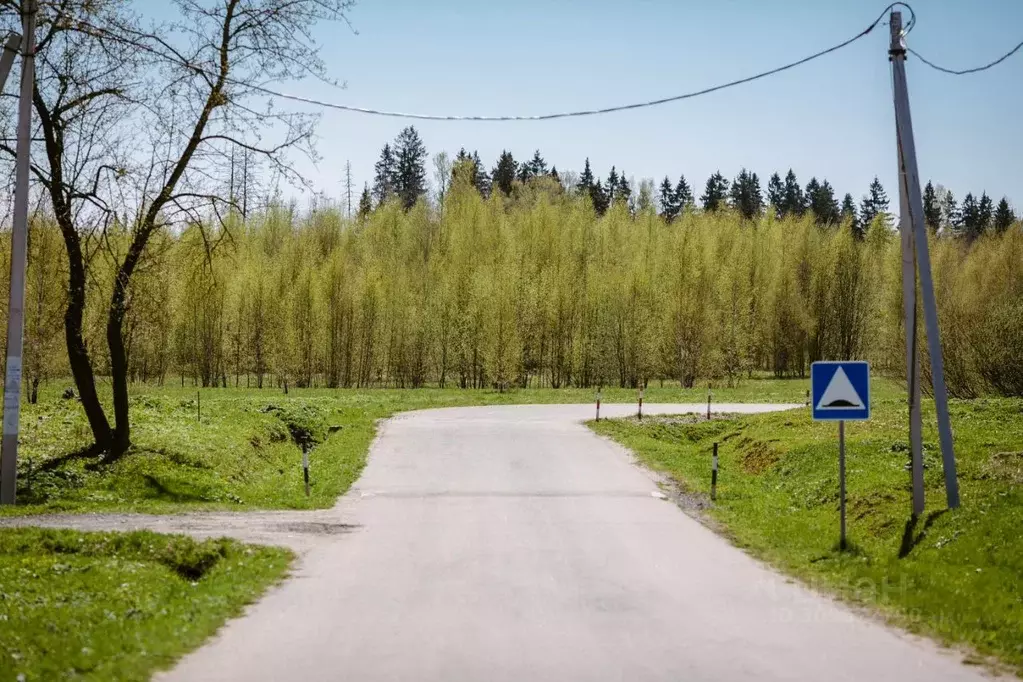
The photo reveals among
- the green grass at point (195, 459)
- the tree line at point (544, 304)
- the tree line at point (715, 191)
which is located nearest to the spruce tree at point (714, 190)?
the tree line at point (715, 191)

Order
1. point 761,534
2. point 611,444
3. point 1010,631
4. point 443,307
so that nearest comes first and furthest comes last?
1. point 1010,631
2. point 761,534
3. point 611,444
4. point 443,307

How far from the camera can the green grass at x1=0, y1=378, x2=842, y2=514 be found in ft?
60.2

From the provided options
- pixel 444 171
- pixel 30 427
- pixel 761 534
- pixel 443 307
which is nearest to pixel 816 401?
pixel 761 534

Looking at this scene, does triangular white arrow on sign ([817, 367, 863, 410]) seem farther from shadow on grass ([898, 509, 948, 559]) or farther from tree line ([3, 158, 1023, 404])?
tree line ([3, 158, 1023, 404])

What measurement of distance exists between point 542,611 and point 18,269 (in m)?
11.5

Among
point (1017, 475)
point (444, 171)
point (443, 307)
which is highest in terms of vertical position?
point (444, 171)

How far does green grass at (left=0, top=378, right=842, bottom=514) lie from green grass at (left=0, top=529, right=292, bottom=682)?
4968 millimetres

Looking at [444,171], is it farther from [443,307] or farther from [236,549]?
[236,549]

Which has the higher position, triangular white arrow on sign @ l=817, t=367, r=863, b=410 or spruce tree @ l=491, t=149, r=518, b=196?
spruce tree @ l=491, t=149, r=518, b=196

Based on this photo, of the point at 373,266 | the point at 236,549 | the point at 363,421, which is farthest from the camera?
the point at 373,266

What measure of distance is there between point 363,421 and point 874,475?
21.0m

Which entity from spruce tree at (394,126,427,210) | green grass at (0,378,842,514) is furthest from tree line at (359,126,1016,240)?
green grass at (0,378,842,514)

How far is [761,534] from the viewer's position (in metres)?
15.2

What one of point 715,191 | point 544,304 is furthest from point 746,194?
point 544,304
